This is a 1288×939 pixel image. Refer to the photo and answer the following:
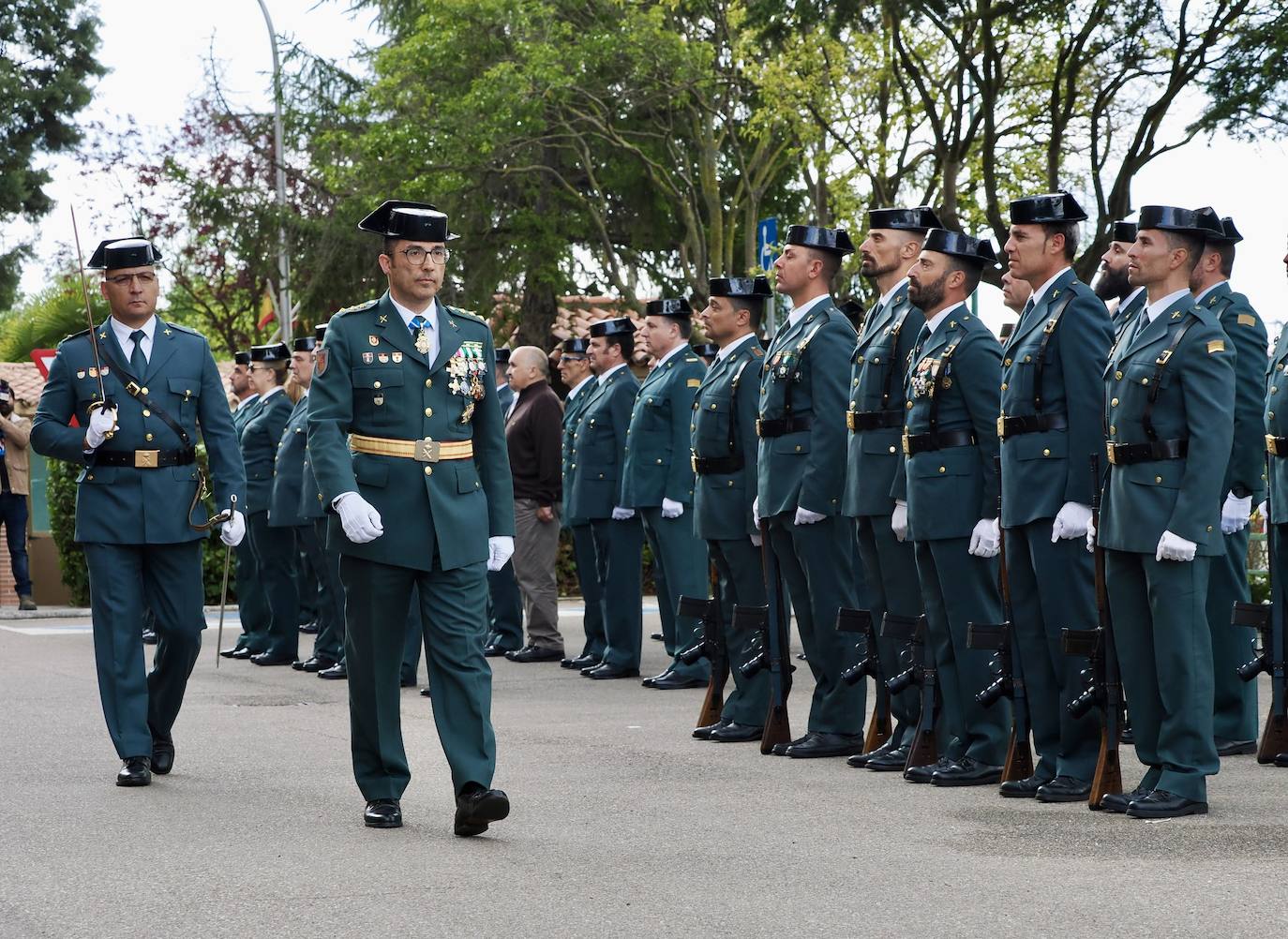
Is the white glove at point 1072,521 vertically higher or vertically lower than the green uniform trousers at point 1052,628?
higher

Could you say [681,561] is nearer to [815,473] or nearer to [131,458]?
[815,473]

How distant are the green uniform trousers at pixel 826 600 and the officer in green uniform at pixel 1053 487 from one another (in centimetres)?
129

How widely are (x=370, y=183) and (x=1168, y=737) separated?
857 inches

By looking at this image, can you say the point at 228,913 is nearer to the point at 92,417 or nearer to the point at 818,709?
the point at 92,417

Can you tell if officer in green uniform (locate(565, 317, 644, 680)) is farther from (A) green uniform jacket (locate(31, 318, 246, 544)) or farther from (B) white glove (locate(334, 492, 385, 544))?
(B) white glove (locate(334, 492, 385, 544))

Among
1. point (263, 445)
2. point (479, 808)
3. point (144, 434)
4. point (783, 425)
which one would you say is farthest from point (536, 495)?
point (479, 808)

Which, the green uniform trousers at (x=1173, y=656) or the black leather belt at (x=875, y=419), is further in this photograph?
the black leather belt at (x=875, y=419)

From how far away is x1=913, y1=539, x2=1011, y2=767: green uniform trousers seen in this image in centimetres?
788

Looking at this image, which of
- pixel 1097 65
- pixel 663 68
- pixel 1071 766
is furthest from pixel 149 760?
pixel 663 68

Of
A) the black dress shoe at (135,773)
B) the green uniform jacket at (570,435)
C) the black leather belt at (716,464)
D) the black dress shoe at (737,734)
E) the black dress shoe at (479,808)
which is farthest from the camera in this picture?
the green uniform jacket at (570,435)

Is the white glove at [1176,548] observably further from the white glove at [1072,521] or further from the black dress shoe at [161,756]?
the black dress shoe at [161,756]

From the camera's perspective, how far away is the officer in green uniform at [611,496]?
12773 mm

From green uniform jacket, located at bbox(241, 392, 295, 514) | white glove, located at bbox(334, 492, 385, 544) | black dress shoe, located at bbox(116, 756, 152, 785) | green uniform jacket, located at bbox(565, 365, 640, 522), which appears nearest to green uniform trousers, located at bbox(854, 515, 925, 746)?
white glove, located at bbox(334, 492, 385, 544)

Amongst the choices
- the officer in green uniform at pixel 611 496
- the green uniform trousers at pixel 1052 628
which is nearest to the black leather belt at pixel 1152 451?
the green uniform trousers at pixel 1052 628
